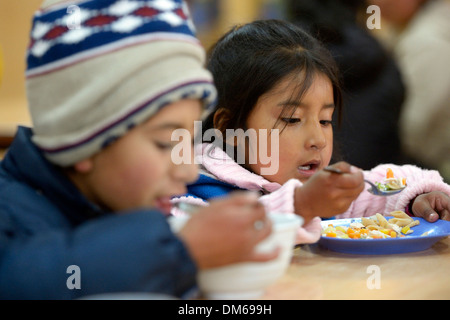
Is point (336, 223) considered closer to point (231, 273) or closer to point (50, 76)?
point (231, 273)

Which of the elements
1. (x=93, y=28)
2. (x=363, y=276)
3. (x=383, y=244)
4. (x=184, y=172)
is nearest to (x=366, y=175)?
(x=383, y=244)

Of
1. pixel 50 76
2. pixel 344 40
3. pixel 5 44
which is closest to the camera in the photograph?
pixel 50 76

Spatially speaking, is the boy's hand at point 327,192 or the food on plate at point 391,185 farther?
the food on plate at point 391,185

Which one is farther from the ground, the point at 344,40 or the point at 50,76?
the point at 344,40

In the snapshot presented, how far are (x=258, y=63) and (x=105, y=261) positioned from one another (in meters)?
0.85

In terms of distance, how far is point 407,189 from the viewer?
4.73 feet

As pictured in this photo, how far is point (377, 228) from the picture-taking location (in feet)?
4.01

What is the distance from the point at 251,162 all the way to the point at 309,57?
0.92 feet

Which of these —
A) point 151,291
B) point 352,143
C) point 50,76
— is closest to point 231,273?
point 151,291

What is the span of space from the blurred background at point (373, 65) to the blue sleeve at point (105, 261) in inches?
45.8

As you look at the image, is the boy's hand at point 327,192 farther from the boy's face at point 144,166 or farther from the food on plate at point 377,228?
the boy's face at point 144,166

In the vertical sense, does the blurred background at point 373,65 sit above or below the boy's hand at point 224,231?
above

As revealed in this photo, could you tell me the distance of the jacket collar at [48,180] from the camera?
2.80ft

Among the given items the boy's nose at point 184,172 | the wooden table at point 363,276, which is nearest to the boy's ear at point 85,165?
the boy's nose at point 184,172
